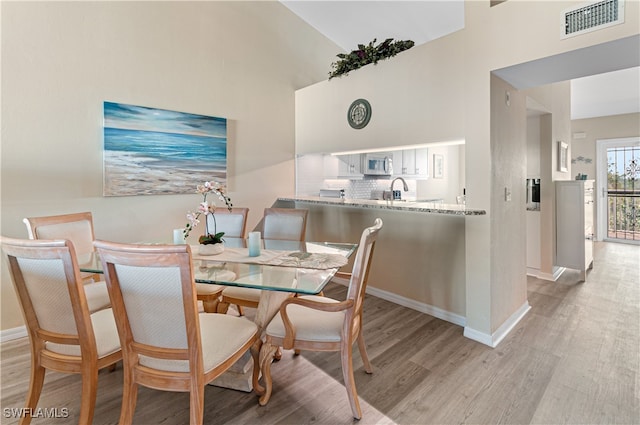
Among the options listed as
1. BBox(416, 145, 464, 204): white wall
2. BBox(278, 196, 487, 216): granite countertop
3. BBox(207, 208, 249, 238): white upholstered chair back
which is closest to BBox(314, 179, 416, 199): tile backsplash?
BBox(416, 145, 464, 204): white wall

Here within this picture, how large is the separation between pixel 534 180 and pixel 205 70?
434 centimetres

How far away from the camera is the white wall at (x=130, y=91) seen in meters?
2.60

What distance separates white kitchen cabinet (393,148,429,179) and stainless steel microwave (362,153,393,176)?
23 centimetres

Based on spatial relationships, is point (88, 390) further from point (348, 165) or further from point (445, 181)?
point (445, 181)

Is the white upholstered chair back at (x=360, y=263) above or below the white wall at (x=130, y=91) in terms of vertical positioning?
below

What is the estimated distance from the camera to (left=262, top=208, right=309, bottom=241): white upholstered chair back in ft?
9.95

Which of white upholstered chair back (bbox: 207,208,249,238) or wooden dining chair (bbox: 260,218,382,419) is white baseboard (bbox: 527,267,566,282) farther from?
white upholstered chair back (bbox: 207,208,249,238)

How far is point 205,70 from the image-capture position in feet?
11.9

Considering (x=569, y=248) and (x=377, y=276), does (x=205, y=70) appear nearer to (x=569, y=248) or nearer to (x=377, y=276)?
(x=377, y=276)

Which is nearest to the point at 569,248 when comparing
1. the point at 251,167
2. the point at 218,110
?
the point at 251,167

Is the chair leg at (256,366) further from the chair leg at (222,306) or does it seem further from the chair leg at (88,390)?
the chair leg at (88,390)

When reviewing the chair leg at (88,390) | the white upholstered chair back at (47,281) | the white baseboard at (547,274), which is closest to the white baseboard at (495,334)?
the white baseboard at (547,274)

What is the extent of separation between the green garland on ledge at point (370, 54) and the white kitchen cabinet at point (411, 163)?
2.27 m

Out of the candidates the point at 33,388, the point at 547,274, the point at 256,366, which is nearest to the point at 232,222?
the point at 256,366
